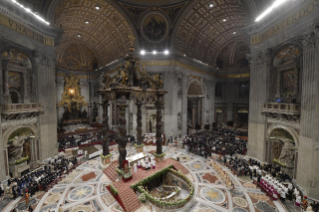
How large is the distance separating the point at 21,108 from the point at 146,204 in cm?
1219

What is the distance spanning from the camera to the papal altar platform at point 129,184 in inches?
343

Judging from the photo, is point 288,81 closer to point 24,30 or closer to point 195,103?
point 195,103

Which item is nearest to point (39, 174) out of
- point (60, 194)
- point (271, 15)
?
point (60, 194)

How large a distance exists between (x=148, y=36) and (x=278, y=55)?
15738mm

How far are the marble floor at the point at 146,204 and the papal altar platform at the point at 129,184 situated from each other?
345mm

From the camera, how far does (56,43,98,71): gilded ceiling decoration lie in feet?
91.7

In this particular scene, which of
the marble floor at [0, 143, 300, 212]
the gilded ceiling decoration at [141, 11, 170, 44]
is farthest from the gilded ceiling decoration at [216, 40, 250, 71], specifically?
the marble floor at [0, 143, 300, 212]

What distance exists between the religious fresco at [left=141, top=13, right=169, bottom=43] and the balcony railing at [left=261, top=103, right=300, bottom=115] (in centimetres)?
1549

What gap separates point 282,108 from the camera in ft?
38.4

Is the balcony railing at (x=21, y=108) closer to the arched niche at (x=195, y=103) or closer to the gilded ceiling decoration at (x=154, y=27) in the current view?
the gilded ceiling decoration at (x=154, y=27)

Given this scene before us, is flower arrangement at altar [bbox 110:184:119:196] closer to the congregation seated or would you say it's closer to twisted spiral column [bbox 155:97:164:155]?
the congregation seated

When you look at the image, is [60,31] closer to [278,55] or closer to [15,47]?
[15,47]

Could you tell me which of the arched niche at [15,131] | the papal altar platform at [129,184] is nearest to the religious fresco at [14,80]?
the arched niche at [15,131]

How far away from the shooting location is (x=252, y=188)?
1052 cm
